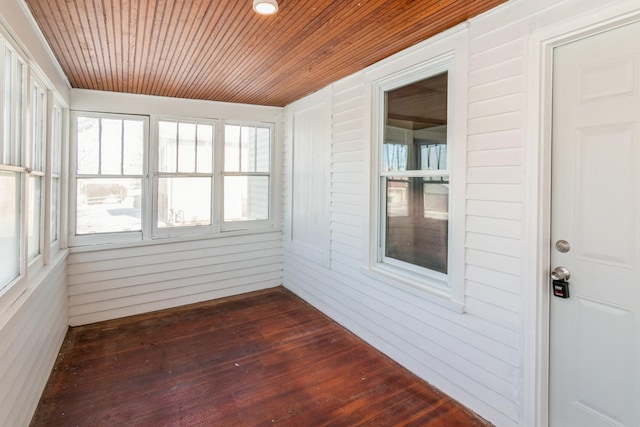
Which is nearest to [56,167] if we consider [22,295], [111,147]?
[111,147]

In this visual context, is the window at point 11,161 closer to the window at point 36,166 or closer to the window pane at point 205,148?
the window at point 36,166

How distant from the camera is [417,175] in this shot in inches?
105

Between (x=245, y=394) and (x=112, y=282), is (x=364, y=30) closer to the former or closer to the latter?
(x=245, y=394)

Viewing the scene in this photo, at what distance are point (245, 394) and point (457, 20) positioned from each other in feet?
9.46

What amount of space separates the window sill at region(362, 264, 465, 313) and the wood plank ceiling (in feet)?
5.79

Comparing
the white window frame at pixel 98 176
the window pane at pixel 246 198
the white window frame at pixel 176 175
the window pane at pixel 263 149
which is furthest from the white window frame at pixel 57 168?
the window pane at pixel 263 149

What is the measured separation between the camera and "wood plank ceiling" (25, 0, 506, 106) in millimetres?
2002

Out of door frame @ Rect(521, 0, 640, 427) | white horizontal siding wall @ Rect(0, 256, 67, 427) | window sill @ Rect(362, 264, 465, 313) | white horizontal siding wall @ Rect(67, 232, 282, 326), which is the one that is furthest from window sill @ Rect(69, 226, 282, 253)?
door frame @ Rect(521, 0, 640, 427)

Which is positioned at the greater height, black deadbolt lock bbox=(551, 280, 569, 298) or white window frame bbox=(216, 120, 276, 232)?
white window frame bbox=(216, 120, 276, 232)

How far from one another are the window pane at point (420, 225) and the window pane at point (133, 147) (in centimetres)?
284

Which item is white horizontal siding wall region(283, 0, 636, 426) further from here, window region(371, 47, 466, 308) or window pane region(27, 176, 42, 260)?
window pane region(27, 176, 42, 260)

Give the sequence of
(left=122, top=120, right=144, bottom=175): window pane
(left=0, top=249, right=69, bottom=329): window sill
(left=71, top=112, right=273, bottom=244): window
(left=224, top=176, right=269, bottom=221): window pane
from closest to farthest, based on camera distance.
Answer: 1. (left=0, top=249, right=69, bottom=329): window sill
2. (left=71, top=112, right=273, bottom=244): window
3. (left=122, top=120, right=144, bottom=175): window pane
4. (left=224, top=176, right=269, bottom=221): window pane

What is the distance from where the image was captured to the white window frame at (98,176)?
3.57m

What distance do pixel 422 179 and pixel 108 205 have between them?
11.0ft
